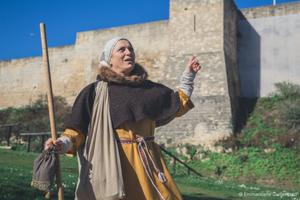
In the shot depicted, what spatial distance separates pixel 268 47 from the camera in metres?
17.5

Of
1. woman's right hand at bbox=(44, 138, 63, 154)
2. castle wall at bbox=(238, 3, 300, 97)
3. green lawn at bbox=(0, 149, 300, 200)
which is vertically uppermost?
castle wall at bbox=(238, 3, 300, 97)

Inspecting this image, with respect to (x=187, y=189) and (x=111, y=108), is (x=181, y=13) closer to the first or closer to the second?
(x=187, y=189)

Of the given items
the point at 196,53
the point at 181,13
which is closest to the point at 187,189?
the point at 196,53

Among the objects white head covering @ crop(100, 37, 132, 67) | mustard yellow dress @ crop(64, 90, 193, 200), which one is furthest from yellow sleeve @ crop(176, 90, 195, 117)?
white head covering @ crop(100, 37, 132, 67)

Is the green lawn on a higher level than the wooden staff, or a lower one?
lower

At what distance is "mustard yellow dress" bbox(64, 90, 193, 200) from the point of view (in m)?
2.87

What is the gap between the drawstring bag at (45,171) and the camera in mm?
2664

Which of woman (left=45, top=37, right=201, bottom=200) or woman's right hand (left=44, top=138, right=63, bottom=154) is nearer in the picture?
woman's right hand (left=44, top=138, right=63, bottom=154)

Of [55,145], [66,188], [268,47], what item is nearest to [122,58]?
[55,145]

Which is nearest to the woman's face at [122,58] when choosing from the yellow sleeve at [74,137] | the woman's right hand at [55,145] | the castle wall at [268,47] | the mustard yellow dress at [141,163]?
the mustard yellow dress at [141,163]

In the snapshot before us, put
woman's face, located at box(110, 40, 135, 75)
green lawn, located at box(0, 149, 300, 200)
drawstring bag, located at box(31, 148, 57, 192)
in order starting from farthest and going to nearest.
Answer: green lawn, located at box(0, 149, 300, 200) < woman's face, located at box(110, 40, 135, 75) < drawstring bag, located at box(31, 148, 57, 192)

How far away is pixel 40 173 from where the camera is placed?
2.68 m

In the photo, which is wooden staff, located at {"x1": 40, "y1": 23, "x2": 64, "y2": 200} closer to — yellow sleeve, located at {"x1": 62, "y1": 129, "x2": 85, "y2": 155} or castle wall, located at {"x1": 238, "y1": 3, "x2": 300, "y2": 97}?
yellow sleeve, located at {"x1": 62, "y1": 129, "x2": 85, "y2": 155}

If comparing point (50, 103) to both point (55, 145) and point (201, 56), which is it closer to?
point (55, 145)
